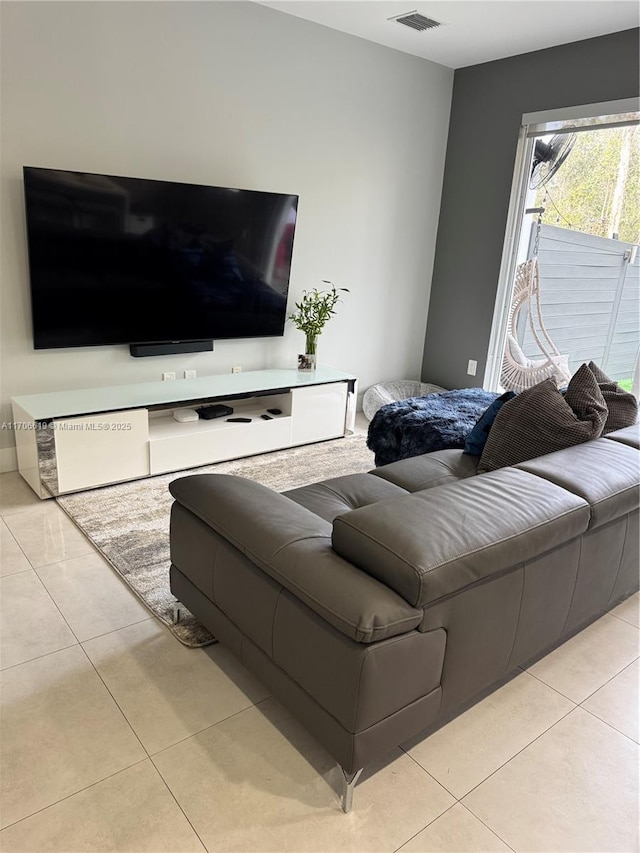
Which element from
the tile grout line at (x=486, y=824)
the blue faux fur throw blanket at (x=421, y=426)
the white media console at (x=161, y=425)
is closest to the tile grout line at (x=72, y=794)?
the tile grout line at (x=486, y=824)

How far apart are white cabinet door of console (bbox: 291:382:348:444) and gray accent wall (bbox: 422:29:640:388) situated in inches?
51.8

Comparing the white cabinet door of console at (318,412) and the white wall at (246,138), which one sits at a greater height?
the white wall at (246,138)

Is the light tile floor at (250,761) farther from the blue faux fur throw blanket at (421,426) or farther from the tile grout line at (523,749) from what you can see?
the blue faux fur throw blanket at (421,426)

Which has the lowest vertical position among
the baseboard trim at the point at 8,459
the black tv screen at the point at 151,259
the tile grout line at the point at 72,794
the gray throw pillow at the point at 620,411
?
the tile grout line at the point at 72,794

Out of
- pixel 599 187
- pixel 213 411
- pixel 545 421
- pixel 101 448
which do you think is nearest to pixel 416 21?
pixel 599 187

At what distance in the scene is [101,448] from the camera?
3379mm

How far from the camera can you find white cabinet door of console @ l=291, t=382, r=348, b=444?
165 inches

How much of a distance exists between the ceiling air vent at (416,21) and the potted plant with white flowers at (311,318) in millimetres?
1669

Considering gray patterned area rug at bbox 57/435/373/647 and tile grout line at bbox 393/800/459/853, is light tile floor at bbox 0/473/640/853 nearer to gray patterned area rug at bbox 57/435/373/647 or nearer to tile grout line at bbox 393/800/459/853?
tile grout line at bbox 393/800/459/853

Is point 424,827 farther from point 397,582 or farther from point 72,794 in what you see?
point 72,794

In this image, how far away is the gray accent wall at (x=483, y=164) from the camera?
404 centimetres

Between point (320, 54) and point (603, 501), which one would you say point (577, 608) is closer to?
point (603, 501)

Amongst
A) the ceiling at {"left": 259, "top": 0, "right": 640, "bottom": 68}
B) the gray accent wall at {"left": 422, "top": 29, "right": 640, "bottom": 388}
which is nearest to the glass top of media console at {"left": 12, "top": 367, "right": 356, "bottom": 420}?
the gray accent wall at {"left": 422, "top": 29, "right": 640, "bottom": 388}

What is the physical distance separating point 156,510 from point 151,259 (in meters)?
1.46
